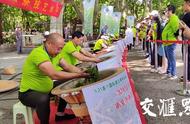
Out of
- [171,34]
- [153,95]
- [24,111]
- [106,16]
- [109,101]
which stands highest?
[106,16]

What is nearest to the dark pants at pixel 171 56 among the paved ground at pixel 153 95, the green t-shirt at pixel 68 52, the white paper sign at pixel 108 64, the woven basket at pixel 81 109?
the paved ground at pixel 153 95

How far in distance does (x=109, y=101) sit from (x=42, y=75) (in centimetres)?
148

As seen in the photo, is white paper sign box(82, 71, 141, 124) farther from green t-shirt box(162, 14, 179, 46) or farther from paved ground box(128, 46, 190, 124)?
green t-shirt box(162, 14, 179, 46)

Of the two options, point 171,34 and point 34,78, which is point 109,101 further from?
point 171,34

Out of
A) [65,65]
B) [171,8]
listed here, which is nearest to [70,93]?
[65,65]

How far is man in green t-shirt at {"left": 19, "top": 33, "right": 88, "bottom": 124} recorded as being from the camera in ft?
16.2

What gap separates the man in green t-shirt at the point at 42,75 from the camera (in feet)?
16.2

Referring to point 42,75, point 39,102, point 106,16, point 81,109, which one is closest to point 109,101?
point 81,109

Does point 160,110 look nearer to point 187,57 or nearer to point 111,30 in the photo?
point 187,57

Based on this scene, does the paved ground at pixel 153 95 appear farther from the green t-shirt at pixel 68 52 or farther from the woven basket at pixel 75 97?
the woven basket at pixel 75 97

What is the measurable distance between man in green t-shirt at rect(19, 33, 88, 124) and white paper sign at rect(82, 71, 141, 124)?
31.1 inches

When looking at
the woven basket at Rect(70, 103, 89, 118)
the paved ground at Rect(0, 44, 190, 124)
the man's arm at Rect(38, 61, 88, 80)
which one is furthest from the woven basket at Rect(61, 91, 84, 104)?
the paved ground at Rect(0, 44, 190, 124)

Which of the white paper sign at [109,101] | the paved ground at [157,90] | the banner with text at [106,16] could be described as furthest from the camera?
the banner with text at [106,16]

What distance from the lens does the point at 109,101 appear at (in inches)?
159
